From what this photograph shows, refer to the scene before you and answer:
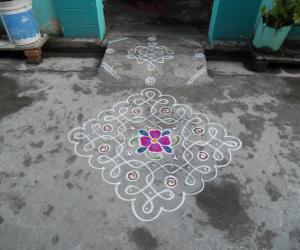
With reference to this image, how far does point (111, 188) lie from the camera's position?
212 centimetres

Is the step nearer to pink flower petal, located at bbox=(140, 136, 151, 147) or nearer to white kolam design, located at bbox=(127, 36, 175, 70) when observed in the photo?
white kolam design, located at bbox=(127, 36, 175, 70)

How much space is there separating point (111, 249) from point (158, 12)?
13.2 ft

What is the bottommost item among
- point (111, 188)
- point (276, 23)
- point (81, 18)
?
point (111, 188)

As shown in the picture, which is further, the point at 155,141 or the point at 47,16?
the point at 47,16

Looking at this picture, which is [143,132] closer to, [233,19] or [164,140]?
[164,140]

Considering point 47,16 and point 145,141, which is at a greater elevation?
point 47,16

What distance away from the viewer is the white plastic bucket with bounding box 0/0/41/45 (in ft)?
10.0

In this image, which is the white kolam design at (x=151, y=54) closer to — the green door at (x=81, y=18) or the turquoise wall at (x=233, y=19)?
the green door at (x=81, y=18)

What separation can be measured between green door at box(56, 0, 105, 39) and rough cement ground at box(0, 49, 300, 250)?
2.62 ft

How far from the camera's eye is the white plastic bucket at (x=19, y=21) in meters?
3.05

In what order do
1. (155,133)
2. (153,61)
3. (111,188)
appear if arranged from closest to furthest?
(111,188) < (155,133) < (153,61)

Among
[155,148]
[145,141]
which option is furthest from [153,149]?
[145,141]

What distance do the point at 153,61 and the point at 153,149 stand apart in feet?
4.77

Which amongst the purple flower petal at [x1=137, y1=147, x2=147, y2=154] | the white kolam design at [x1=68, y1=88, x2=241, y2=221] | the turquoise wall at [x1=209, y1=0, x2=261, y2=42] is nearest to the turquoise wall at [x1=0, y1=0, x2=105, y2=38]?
the white kolam design at [x1=68, y1=88, x2=241, y2=221]
